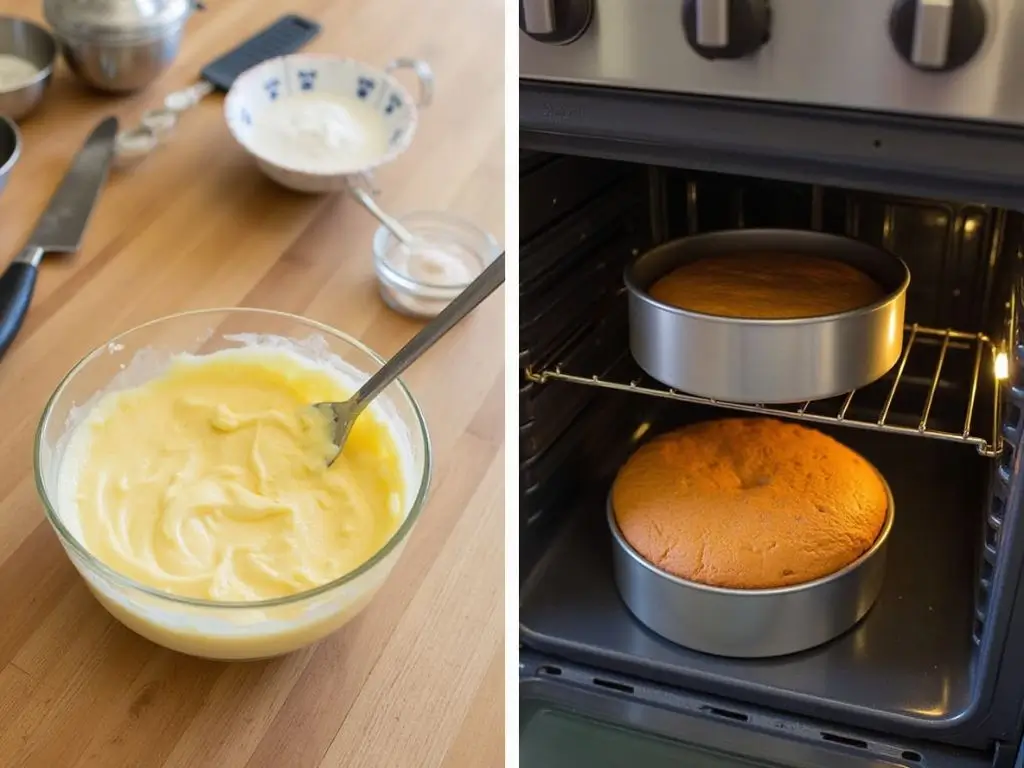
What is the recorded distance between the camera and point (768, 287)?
98 cm

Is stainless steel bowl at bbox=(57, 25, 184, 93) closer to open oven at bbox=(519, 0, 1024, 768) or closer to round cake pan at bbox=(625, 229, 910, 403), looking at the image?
open oven at bbox=(519, 0, 1024, 768)

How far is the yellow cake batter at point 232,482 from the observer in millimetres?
750

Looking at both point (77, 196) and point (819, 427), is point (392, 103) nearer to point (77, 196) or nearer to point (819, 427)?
point (77, 196)

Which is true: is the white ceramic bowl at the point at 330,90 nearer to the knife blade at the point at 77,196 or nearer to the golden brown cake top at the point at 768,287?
the knife blade at the point at 77,196

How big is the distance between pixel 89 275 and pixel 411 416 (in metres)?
0.44

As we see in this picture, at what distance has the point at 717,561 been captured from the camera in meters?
0.98

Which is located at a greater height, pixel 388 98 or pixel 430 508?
pixel 388 98

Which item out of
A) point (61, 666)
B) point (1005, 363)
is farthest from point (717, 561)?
point (61, 666)

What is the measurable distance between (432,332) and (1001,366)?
1.62 ft

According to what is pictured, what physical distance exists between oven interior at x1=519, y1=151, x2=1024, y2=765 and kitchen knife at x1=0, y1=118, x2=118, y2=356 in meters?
0.45

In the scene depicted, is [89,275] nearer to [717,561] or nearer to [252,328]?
[252,328]

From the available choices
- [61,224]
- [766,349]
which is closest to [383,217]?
[61,224]

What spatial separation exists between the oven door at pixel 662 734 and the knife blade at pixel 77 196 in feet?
1.97

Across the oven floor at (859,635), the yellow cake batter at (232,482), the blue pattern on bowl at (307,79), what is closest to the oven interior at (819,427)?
the oven floor at (859,635)
